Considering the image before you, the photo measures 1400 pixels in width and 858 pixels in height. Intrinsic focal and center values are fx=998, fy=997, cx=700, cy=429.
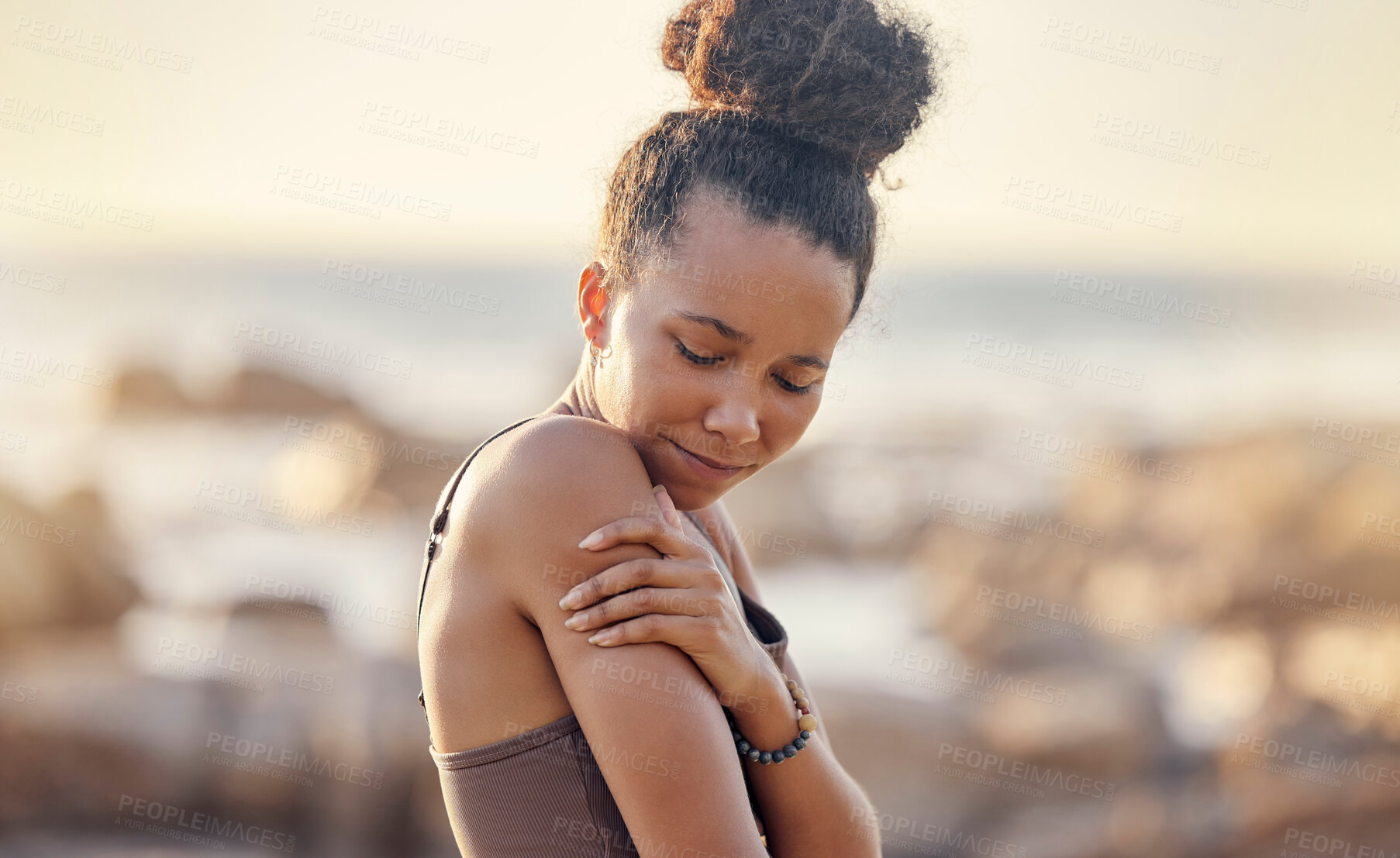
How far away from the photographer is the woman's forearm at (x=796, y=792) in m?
1.55

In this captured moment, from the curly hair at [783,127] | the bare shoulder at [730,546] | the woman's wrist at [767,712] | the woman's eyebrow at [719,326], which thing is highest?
the curly hair at [783,127]

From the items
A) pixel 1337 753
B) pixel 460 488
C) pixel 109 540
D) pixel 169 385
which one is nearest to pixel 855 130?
pixel 460 488

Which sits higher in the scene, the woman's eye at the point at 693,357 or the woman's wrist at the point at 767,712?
the woman's eye at the point at 693,357

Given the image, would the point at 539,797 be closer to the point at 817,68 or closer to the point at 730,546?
the point at 730,546

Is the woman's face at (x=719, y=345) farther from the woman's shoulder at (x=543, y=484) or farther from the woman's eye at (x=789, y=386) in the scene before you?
the woman's shoulder at (x=543, y=484)

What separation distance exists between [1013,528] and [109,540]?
6286 mm

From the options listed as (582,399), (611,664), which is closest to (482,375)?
(582,399)

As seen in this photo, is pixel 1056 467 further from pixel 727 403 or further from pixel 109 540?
pixel 727 403

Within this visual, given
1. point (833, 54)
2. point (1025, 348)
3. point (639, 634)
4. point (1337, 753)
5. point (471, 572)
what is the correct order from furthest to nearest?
point (1025, 348) → point (1337, 753) → point (833, 54) → point (471, 572) → point (639, 634)

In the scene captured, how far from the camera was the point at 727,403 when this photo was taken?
5.18 ft

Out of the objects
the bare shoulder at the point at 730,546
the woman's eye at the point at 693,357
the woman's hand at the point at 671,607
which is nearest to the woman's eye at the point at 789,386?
the woman's eye at the point at 693,357

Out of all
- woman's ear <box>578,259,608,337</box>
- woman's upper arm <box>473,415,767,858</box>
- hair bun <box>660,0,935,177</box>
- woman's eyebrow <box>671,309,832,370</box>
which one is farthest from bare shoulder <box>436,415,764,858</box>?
hair bun <box>660,0,935,177</box>

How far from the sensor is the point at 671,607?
1389mm

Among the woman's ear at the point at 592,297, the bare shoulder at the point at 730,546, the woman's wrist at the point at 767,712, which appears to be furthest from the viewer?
the bare shoulder at the point at 730,546
